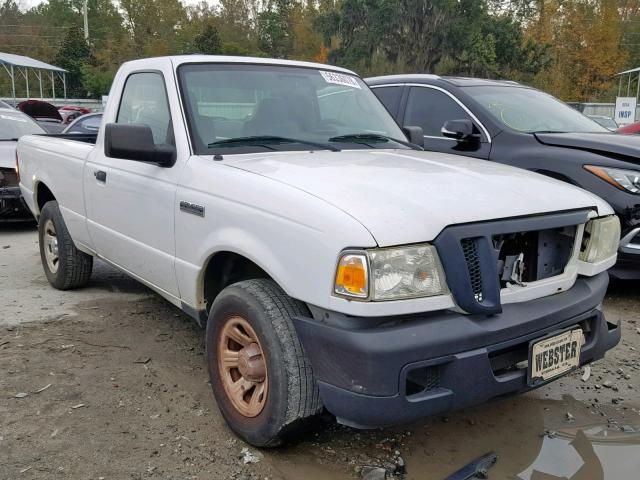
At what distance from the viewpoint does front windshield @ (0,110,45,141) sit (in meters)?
8.62

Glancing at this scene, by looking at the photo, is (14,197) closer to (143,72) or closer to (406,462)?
(143,72)

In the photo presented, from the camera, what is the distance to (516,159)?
5.28 m

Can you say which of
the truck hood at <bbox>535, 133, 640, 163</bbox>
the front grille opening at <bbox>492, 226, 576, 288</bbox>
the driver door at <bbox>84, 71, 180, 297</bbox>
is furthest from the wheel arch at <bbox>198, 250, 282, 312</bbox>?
the truck hood at <bbox>535, 133, 640, 163</bbox>

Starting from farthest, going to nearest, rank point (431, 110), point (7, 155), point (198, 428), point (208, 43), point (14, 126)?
Result: point (208, 43), point (14, 126), point (7, 155), point (431, 110), point (198, 428)

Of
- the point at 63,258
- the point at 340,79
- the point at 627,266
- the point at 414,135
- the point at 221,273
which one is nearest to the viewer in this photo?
the point at 221,273

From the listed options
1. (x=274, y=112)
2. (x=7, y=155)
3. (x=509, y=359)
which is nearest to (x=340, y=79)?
(x=274, y=112)

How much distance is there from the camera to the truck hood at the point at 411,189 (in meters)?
2.34

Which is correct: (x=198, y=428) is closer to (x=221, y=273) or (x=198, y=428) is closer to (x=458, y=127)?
(x=221, y=273)

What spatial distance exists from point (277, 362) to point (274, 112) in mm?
1664

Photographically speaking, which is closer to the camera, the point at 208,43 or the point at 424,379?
the point at 424,379

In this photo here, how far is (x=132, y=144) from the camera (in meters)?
3.13

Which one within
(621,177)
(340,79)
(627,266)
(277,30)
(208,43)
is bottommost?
(627,266)

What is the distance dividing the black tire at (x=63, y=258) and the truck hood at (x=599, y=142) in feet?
13.3

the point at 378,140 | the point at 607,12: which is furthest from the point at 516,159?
the point at 607,12
